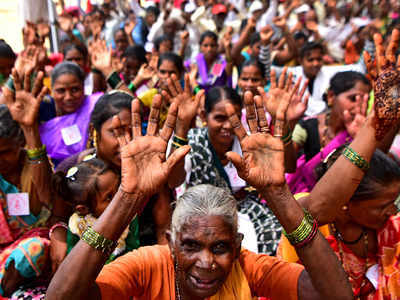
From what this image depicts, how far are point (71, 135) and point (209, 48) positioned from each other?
3.06m

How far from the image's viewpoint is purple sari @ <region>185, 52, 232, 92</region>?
553 centimetres

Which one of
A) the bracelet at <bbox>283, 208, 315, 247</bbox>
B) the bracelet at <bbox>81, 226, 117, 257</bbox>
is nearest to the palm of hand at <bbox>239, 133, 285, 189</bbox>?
the bracelet at <bbox>283, 208, 315, 247</bbox>

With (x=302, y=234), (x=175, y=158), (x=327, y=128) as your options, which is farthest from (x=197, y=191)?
(x=327, y=128)

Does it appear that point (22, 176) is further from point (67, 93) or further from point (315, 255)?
point (315, 255)

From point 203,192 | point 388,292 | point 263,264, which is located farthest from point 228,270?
point 388,292

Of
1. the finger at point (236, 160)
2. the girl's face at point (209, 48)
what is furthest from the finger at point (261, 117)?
the girl's face at point (209, 48)

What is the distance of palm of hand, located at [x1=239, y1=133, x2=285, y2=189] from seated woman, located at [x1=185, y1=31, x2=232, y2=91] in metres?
4.00

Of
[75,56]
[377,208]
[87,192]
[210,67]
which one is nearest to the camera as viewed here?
[377,208]

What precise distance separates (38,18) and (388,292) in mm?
5460

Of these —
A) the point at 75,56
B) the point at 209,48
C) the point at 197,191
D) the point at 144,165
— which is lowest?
the point at 197,191

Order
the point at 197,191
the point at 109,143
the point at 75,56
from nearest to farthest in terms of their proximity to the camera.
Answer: the point at 197,191
the point at 109,143
the point at 75,56

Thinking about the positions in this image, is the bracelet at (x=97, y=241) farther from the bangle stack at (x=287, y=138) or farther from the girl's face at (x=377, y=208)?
the bangle stack at (x=287, y=138)

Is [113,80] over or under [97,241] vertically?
over

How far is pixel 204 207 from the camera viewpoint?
5.12ft
